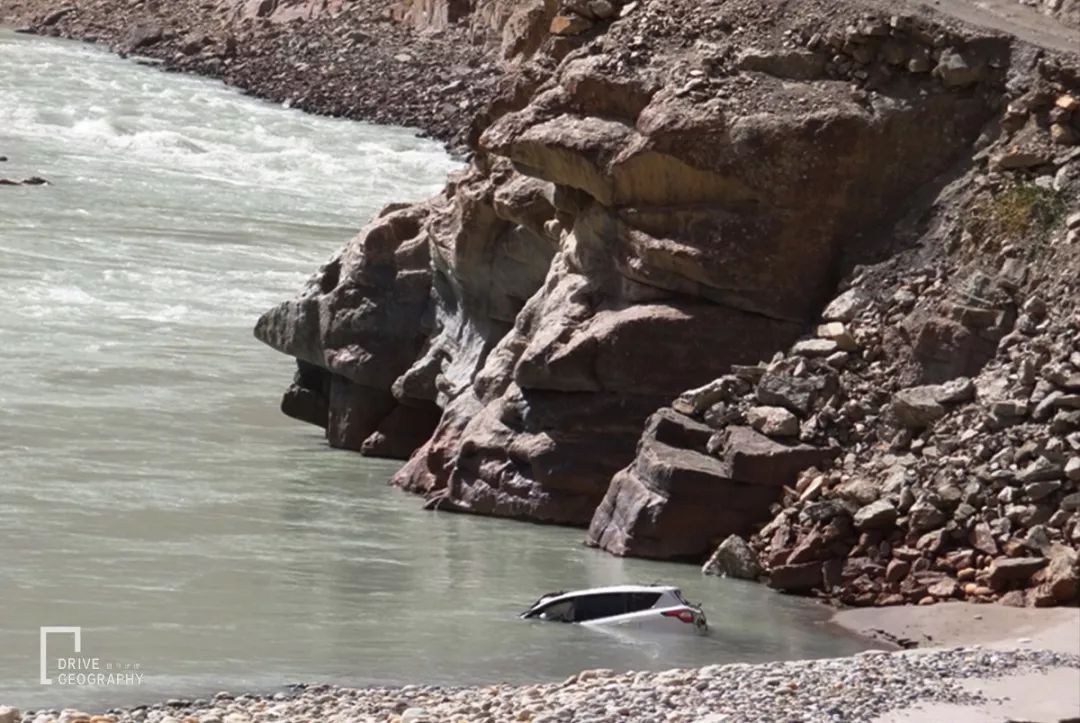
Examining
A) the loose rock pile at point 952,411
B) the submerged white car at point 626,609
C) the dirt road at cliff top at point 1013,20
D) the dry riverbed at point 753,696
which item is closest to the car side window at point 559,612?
the submerged white car at point 626,609

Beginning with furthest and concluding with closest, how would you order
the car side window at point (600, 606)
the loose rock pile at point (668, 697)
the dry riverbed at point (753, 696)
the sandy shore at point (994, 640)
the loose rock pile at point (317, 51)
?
the loose rock pile at point (317, 51)
the car side window at point (600, 606)
the loose rock pile at point (668, 697)
the dry riverbed at point (753, 696)
the sandy shore at point (994, 640)

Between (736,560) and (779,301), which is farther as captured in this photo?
(779,301)

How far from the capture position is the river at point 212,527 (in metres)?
17.8

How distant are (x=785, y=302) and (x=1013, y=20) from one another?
409 centimetres

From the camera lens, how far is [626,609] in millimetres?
18984

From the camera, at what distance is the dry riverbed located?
47.9 feet

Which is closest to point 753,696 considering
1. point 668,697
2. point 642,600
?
point 668,697

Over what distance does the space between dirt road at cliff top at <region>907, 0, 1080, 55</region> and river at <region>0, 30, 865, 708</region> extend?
6.35 m

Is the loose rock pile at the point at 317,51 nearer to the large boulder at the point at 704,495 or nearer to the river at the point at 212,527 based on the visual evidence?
the river at the point at 212,527

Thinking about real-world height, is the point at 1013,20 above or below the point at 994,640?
above

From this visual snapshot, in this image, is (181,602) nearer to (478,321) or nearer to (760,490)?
(760,490)

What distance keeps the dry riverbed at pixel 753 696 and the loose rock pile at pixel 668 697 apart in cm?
1

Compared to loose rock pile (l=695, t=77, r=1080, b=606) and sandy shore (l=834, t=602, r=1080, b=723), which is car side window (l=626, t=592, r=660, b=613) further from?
loose rock pile (l=695, t=77, r=1080, b=606)

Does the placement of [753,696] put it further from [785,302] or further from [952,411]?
[785,302]
